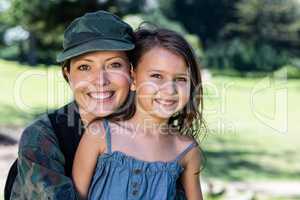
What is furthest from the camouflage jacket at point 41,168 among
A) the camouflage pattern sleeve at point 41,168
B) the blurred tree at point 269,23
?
the blurred tree at point 269,23

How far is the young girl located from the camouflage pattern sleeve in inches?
5.2

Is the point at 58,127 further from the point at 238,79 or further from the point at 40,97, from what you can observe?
the point at 238,79

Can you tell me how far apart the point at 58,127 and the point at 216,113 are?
9.74 metres

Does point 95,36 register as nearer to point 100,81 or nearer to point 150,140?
point 100,81

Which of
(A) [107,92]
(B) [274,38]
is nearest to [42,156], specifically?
(A) [107,92]

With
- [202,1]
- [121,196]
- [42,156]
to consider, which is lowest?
[121,196]

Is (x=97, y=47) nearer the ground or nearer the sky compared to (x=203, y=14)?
nearer the ground

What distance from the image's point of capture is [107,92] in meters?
2.03

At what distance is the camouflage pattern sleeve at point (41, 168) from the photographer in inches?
71.8

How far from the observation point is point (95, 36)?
196 cm

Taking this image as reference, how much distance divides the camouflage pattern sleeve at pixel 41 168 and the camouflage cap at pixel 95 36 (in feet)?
0.96

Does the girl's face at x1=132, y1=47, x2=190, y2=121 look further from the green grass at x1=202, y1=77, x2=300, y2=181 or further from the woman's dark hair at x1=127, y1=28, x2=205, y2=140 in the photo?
the green grass at x1=202, y1=77, x2=300, y2=181

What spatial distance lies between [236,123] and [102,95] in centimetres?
1107

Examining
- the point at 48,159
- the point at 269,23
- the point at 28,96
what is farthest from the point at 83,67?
the point at 269,23
